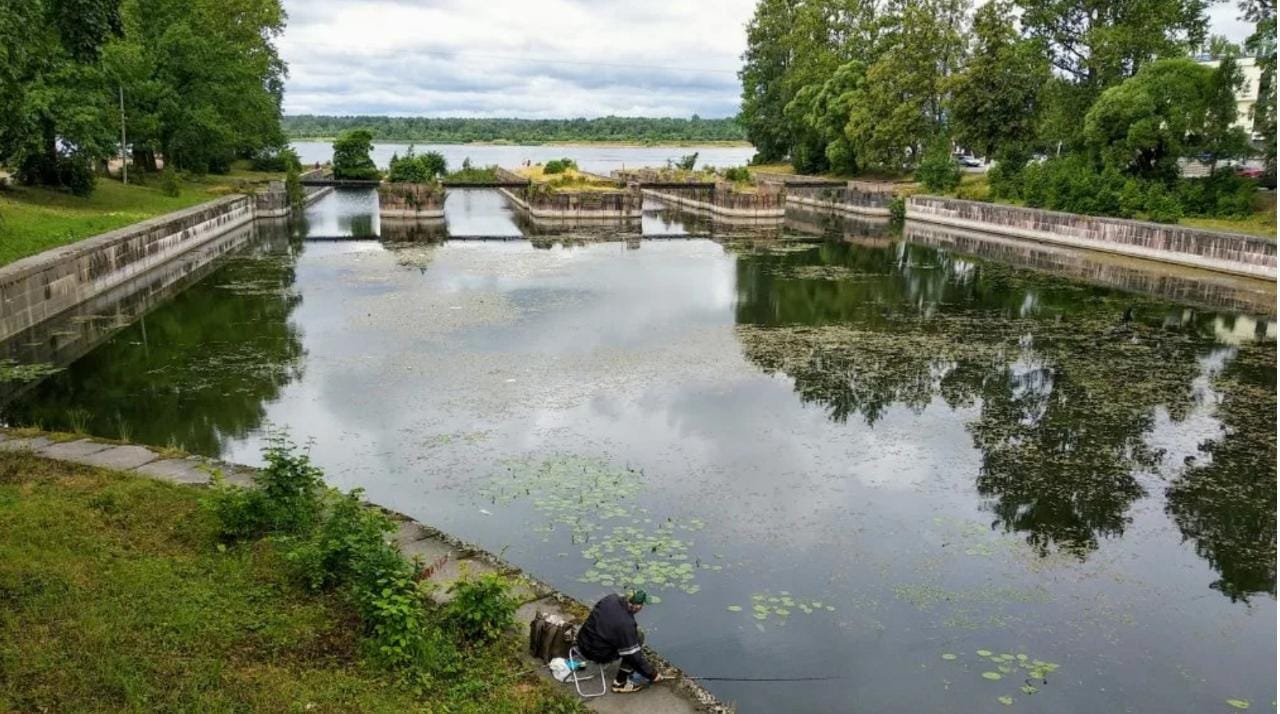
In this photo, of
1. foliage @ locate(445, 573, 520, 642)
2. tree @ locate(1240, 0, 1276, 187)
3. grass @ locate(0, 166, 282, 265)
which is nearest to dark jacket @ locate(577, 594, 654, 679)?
foliage @ locate(445, 573, 520, 642)

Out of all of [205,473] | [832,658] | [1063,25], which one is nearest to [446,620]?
[832,658]

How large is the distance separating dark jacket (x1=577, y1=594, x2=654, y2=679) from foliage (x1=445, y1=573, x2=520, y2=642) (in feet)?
2.29

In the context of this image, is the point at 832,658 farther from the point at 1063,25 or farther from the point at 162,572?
the point at 1063,25

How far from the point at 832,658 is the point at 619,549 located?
2468 millimetres

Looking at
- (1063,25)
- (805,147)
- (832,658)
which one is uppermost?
(1063,25)

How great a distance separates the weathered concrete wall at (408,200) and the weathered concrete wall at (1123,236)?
79.2 ft

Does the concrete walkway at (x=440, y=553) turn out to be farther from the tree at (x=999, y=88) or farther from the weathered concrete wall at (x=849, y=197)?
the weathered concrete wall at (x=849, y=197)

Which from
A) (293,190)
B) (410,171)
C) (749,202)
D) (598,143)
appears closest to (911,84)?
(749,202)

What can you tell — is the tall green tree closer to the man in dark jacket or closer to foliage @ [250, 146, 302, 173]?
the man in dark jacket

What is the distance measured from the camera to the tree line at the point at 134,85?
11.4 metres

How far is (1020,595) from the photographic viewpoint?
26.4 ft

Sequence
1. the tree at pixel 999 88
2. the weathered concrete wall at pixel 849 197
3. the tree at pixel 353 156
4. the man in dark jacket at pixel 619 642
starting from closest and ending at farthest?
the man in dark jacket at pixel 619 642, the tree at pixel 999 88, the weathered concrete wall at pixel 849 197, the tree at pixel 353 156

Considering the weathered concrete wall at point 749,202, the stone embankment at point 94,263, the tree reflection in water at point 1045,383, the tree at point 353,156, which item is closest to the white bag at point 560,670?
the tree reflection in water at point 1045,383

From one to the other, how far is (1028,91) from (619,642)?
41490mm
